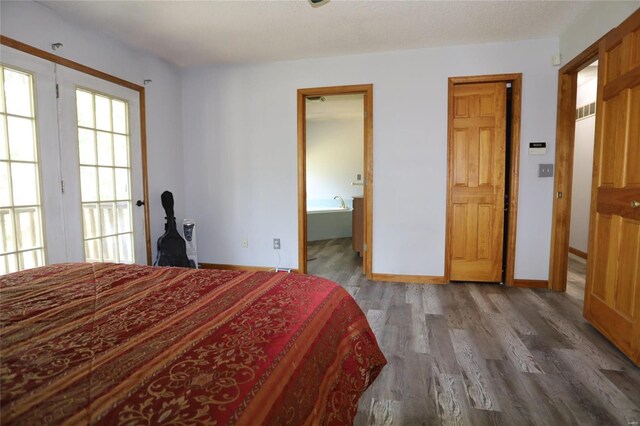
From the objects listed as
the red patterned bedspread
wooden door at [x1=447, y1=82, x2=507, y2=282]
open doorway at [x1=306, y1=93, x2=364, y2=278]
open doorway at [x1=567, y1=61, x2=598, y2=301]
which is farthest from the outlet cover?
open doorway at [x1=306, y1=93, x2=364, y2=278]

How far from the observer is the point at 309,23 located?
9.55 feet

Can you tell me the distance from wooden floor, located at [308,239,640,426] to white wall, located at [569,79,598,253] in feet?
6.68

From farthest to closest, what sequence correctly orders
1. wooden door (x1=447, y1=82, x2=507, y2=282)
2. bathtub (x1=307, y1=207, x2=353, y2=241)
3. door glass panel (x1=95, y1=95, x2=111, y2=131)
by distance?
bathtub (x1=307, y1=207, x2=353, y2=241) < wooden door (x1=447, y1=82, x2=507, y2=282) < door glass panel (x1=95, y1=95, x2=111, y2=131)

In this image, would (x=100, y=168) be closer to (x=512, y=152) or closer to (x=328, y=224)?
(x=512, y=152)

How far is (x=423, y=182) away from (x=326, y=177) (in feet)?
12.3

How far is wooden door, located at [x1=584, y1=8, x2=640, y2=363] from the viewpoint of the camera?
195 centimetres

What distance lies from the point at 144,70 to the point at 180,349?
3.66 m

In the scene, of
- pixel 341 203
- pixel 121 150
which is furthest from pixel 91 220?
pixel 341 203

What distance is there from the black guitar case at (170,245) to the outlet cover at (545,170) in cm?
383

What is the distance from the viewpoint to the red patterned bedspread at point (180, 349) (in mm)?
644

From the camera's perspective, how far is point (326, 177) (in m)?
7.18

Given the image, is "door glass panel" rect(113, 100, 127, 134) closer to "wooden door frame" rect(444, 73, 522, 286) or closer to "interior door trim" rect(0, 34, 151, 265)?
"interior door trim" rect(0, 34, 151, 265)

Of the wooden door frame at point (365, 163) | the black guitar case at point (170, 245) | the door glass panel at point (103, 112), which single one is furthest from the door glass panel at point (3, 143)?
the wooden door frame at point (365, 163)

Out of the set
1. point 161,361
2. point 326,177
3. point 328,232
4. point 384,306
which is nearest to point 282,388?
point 161,361
